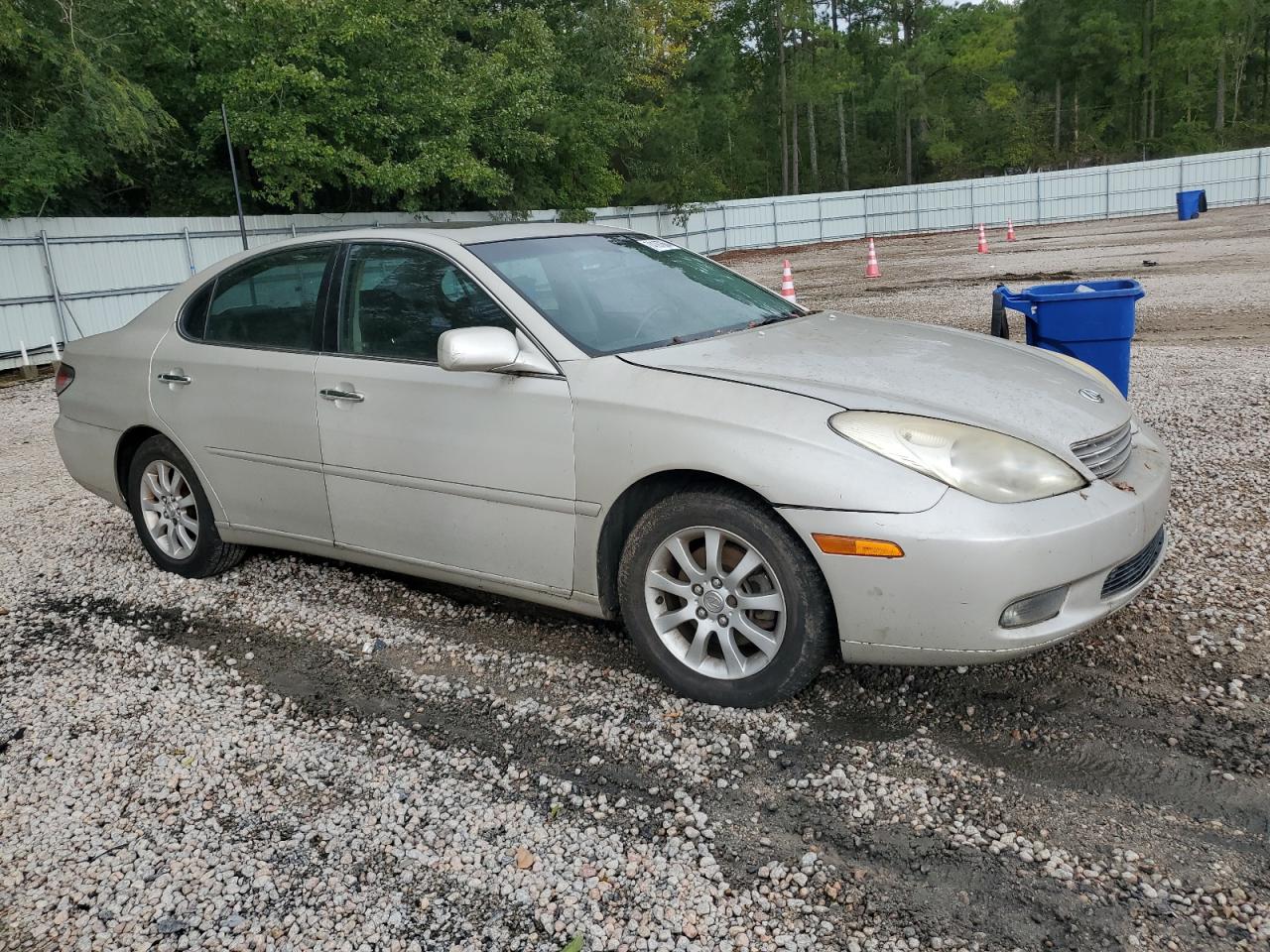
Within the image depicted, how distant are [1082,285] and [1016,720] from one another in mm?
4066

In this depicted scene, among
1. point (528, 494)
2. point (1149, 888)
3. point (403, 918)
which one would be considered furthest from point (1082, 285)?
point (403, 918)

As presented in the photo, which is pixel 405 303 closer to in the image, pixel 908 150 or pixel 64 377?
pixel 64 377

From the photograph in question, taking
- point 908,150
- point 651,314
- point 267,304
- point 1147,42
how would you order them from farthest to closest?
point 908,150 < point 1147,42 < point 267,304 < point 651,314

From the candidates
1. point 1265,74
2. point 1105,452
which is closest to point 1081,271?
point 1105,452

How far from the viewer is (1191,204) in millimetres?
35562

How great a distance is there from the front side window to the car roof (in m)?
0.09

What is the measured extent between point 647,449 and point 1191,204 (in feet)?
126

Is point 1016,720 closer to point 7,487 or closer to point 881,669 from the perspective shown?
point 881,669

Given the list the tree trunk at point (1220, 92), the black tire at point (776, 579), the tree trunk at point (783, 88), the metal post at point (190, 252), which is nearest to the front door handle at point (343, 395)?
the black tire at point (776, 579)

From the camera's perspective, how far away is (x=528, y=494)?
376 centimetres

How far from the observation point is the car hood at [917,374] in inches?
130

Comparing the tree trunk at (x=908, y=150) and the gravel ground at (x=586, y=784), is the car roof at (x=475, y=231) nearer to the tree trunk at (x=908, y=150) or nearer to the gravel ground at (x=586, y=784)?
the gravel ground at (x=586, y=784)

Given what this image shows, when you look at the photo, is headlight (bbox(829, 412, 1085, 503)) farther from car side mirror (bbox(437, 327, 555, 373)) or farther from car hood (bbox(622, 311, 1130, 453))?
car side mirror (bbox(437, 327, 555, 373))

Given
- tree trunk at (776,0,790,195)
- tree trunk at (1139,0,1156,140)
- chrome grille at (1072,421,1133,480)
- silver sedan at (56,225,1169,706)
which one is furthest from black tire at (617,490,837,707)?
tree trunk at (1139,0,1156,140)
